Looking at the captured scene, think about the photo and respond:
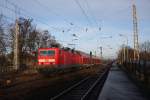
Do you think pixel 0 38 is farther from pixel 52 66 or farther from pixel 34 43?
pixel 34 43

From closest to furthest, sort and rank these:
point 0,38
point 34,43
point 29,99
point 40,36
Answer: point 29,99
point 0,38
point 34,43
point 40,36

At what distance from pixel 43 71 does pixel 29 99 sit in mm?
17182

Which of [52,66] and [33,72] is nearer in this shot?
[52,66]

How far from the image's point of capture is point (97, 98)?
1494 cm

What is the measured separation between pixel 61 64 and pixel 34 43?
30.2 meters

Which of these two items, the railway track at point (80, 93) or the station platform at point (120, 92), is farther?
the railway track at point (80, 93)

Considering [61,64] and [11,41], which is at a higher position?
[11,41]

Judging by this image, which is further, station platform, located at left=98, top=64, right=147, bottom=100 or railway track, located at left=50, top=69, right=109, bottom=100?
railway track, located at left=50, top=69, right=109, bottom=100

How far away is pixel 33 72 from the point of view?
36.2m

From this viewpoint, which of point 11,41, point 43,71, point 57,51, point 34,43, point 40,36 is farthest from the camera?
point 40,36

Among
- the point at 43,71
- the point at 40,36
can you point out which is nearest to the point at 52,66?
the point at 43,71

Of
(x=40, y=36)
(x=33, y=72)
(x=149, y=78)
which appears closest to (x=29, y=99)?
(x=149, y=78)

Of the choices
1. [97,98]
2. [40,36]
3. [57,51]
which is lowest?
[97,98]

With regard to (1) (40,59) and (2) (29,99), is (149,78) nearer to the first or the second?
(2) (29,99)
